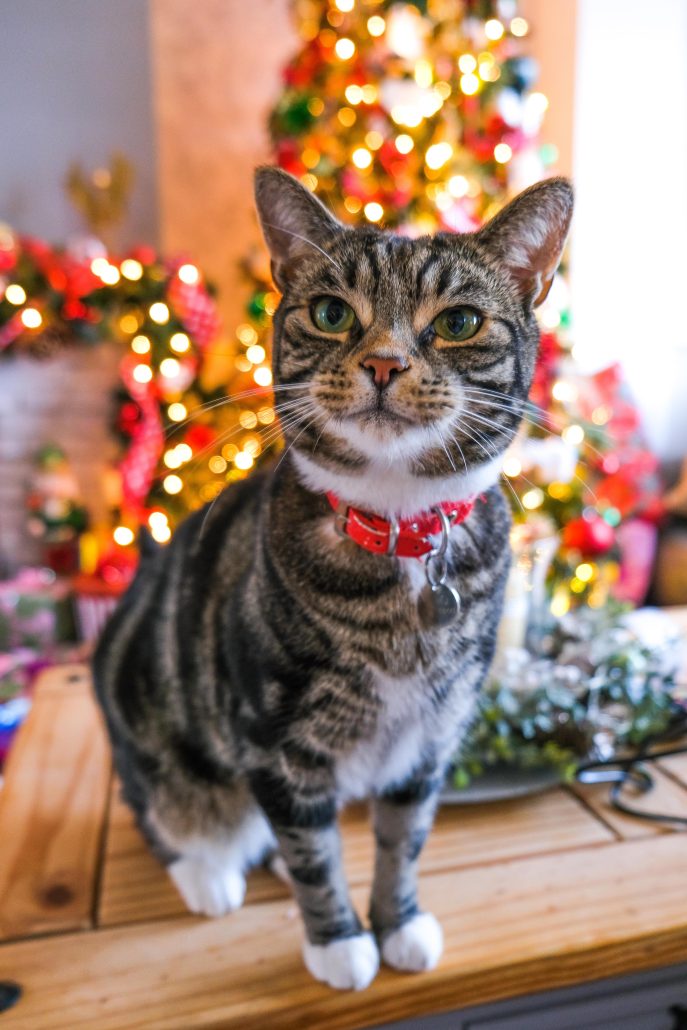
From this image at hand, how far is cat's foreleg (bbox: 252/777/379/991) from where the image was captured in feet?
2.17

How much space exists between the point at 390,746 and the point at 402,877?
0.14 metres

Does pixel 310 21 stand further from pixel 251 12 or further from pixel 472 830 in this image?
pixel 472 830

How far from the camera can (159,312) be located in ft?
7.30

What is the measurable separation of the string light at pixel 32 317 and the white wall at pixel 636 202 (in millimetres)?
1649

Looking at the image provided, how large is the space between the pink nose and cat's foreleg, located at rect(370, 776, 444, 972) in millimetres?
390

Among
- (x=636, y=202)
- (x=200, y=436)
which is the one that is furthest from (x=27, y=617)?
(x=636, y=202)

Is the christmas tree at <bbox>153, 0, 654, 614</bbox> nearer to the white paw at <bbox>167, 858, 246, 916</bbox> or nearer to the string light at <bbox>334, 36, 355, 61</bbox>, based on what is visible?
the string light at <bbox>334, 36, 355, 61</bbox>

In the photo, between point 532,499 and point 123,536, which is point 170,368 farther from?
point 532,499

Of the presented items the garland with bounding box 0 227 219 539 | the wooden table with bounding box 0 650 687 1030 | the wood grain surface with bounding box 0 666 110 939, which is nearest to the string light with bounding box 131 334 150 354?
the garland with bounding box 0 227 219 539

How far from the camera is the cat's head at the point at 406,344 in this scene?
57cm

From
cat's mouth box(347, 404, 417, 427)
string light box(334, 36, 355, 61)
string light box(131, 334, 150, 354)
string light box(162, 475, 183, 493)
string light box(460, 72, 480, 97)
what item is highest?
string light box(334, 36, 355, 61)

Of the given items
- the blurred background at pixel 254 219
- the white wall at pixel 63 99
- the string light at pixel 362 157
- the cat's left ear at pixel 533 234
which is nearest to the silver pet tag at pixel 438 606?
the cat's left ear at pixel 533 234

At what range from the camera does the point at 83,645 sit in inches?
91.9

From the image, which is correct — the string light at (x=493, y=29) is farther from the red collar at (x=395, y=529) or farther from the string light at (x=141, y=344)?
the red collar at (x=395, y=529)
